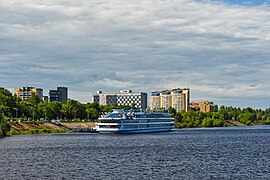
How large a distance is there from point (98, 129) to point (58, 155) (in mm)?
90653

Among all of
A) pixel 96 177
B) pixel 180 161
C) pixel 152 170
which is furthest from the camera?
pixel 180 161

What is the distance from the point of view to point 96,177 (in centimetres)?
6900

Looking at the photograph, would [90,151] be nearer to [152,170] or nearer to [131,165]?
[131,165]

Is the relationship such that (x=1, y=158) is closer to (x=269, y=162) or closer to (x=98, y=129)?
(x=269, y=162)

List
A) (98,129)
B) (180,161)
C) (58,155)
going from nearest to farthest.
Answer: (180,161)
(58,155)
(98,129)

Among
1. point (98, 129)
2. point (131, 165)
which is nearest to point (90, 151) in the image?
point (131, 165)

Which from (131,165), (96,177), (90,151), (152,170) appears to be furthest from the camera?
(90,151)

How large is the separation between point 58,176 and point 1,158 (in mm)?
27068

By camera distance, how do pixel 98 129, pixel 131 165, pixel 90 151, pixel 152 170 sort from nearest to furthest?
pixel 152 170 → pixel 131 165 → pixel 90 151 → pixel 98 129

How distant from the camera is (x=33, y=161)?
8869 centimetres

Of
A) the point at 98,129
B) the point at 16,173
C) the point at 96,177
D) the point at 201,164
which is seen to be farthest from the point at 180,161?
the point at 98,129

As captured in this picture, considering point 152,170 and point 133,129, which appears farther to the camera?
point 133,129

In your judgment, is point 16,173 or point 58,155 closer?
point 16,173

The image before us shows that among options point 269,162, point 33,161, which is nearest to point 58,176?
point 33,161
